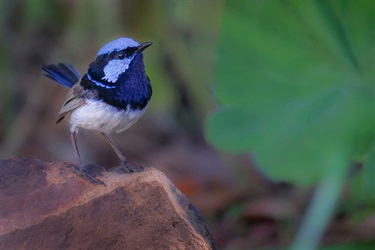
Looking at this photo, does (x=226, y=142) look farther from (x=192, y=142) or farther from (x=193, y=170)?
(x=192, y=142)

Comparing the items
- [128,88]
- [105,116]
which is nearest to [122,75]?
[128,88]

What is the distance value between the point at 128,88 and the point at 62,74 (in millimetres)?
463

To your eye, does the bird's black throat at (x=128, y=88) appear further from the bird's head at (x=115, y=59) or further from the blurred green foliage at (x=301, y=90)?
the blurred green foliage at (x=301, y=90)

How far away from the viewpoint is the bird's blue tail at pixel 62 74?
2975mm

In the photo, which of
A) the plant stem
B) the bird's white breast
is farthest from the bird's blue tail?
the plant stem

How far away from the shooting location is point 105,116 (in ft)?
8.74

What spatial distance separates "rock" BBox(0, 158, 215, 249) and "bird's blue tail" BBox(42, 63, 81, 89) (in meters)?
0.54

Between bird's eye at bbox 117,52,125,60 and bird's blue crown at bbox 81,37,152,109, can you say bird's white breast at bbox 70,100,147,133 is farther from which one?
bird's eye at bbox 117,52,125,60

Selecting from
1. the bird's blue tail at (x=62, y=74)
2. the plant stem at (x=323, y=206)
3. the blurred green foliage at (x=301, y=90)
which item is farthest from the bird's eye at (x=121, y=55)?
the blurred green foliage at (x=301, y=90)

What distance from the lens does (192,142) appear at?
5984mm

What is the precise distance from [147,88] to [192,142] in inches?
132

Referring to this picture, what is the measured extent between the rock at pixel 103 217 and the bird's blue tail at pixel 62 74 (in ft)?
1.76

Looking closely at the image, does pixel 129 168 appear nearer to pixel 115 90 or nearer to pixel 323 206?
pixel 115 90

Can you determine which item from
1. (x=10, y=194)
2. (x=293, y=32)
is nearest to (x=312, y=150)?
(x=293, y=32)
